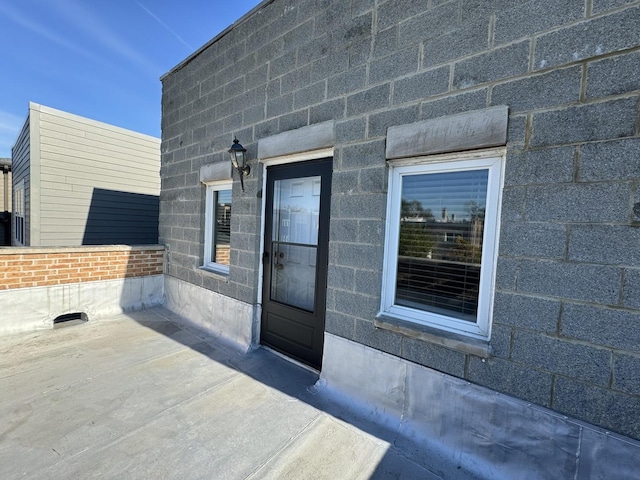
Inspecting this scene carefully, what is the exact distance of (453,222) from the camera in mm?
2301

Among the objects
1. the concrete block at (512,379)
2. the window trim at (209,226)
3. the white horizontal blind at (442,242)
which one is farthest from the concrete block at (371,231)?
the window trim at (209,226)

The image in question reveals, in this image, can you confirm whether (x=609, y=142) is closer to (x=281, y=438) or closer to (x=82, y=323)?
(x=281, y=438)

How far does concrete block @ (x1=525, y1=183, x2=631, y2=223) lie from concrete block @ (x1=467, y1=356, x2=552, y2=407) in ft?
3.21

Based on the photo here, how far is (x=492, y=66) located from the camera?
1979mm

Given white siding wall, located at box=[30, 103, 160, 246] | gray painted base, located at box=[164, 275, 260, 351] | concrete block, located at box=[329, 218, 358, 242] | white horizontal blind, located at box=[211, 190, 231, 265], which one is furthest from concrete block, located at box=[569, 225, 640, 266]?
white siding wall, located at box=[30, 103, 160, 246]

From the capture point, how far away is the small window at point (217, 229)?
4469 millimetres

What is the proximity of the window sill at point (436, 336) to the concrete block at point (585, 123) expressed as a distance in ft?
4.52

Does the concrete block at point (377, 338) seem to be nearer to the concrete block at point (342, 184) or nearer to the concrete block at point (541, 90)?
the concrete block at point (342, 184)

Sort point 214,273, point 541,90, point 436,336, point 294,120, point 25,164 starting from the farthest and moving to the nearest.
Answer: point 25,164
point 214,273
point 294,120
point 436,336
point 541,90

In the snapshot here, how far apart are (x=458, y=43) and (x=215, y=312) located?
13.5 feet

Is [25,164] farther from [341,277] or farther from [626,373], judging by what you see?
[626,373]

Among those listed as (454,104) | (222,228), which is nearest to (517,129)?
(454,104)

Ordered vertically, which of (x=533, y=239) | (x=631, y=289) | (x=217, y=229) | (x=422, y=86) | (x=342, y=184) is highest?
(x=422, y=86)

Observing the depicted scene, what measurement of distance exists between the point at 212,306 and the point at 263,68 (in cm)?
327
